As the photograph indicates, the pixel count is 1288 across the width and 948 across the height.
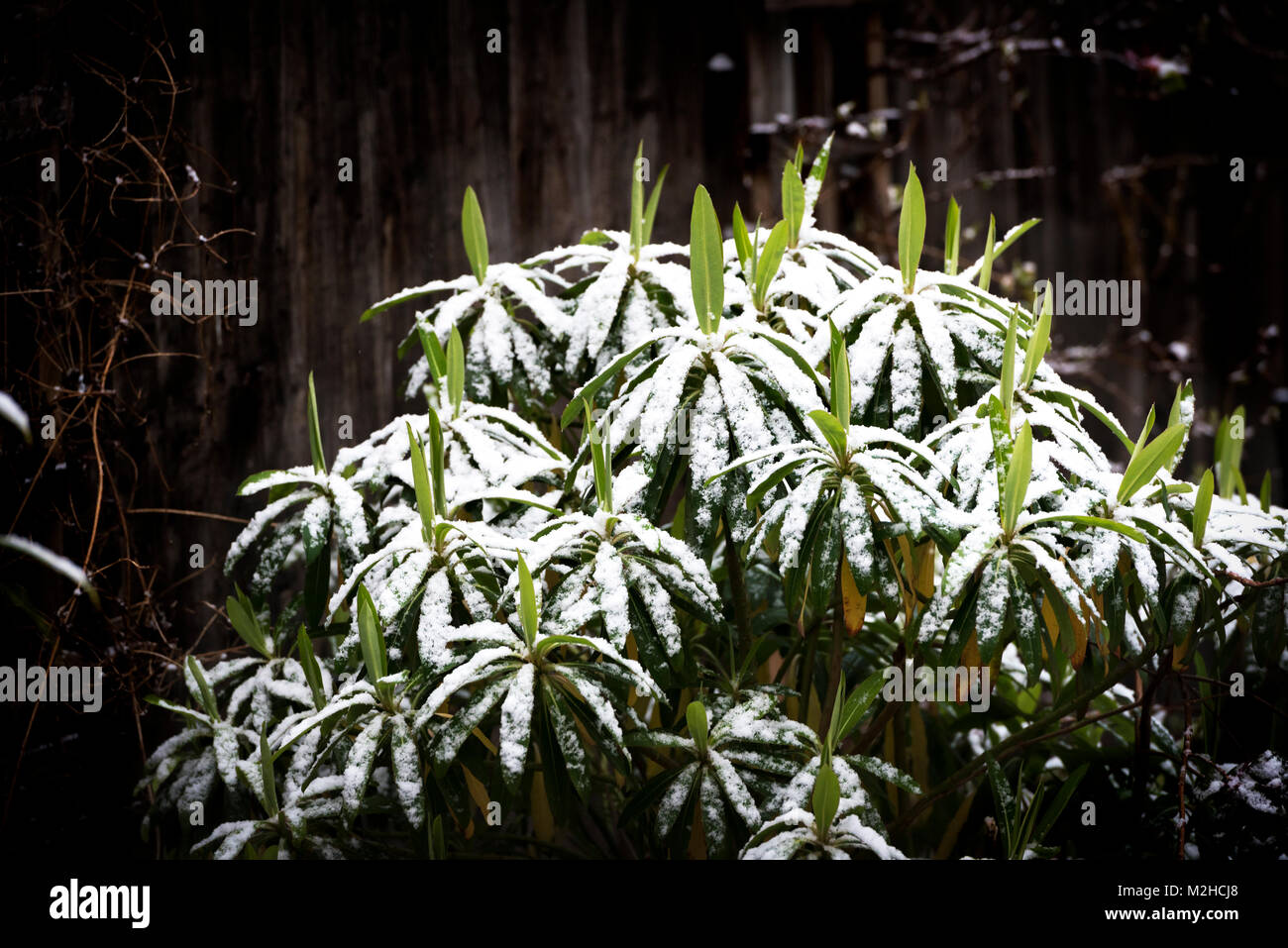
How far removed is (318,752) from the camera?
1479 millimetres

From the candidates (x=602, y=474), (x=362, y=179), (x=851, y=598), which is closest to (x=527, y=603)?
(x=602, y=474)

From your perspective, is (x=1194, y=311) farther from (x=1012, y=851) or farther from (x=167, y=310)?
(x=167, y=310)

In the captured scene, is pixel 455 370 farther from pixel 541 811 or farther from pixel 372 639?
pixel 541 811

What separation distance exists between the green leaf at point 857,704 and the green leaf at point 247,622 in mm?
893

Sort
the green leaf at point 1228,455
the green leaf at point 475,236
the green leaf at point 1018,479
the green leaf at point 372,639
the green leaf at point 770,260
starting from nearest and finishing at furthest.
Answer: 1. the green leaf at point 1018,479
2. the green leaf at point 372,639
3. the green leaf at point 770,260
4. the green leaf at point 475,236
5. the green leaf at point 1228,455

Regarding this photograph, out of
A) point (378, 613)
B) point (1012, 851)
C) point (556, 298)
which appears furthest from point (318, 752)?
point (1012, 851)

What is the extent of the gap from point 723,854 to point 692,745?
0.16 meters

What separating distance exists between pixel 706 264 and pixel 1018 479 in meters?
0.47

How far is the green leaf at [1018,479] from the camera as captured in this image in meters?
1.24

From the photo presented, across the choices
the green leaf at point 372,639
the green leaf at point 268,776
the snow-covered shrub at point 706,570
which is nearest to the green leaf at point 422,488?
the snow-covered shrub at point 706,570

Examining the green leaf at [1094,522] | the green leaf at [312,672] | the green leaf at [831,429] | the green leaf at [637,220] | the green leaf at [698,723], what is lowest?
the green leaf at [698,723]

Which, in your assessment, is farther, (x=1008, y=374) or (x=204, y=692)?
(x=204, y=692)

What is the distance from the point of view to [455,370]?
1501 mm

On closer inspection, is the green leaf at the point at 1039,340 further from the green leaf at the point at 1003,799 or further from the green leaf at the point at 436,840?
the green leaf at the point at 436,840
